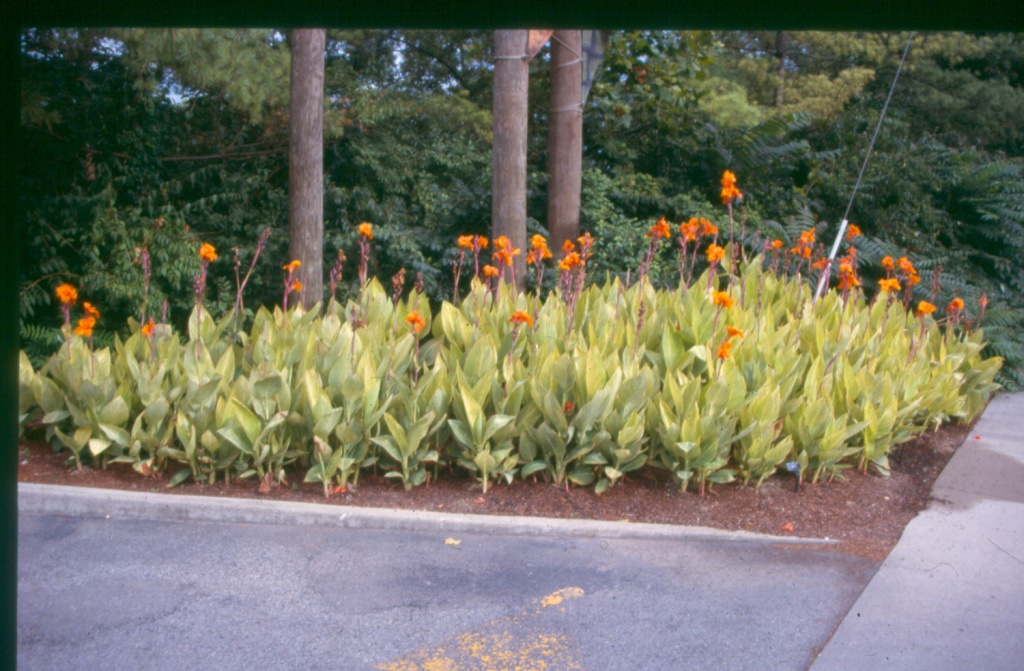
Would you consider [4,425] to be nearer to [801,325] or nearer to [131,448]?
[131,448]

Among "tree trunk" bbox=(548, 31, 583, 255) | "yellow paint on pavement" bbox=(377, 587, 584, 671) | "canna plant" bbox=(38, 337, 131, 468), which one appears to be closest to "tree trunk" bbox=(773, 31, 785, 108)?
"tree trunk" bbox=(548, 31, 583, 255)

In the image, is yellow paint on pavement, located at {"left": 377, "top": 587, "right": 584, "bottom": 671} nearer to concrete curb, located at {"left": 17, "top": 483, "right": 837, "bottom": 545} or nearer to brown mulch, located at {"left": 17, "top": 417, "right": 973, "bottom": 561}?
concrete curb, located at {"left": 17, "top": 483, "right": 837, "bottom": 545}

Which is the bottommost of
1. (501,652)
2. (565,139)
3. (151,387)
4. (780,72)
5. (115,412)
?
(501,652)

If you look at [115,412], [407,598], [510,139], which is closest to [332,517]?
[407,598]

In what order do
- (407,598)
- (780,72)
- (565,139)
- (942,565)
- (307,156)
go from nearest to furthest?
(407,598)
(942,565)
(307,156)
(565,139)
(780,72)

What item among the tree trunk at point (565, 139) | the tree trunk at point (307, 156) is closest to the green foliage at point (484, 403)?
the tree trunk at point (307, 156)

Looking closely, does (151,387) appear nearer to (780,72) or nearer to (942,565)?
(942,565)

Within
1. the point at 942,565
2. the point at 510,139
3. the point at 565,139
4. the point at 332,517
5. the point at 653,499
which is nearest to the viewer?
the point at 942,565

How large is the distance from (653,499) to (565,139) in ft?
15.6

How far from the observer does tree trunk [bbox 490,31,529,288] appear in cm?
670

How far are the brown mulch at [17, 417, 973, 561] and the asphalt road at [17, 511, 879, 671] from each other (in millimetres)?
193

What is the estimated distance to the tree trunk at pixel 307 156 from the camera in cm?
717

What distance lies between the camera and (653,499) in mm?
3996

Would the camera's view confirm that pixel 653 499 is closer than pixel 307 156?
Yes
